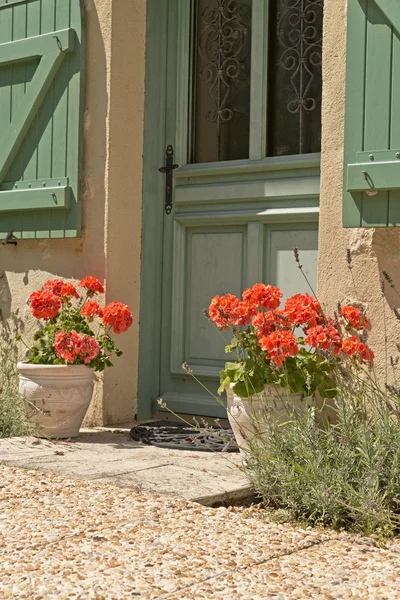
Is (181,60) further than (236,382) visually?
Yes

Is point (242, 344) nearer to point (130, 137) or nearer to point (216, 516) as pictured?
point (216, 516)

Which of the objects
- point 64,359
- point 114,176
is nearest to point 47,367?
point 64,359

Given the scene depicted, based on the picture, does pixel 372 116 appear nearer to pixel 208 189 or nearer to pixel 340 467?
pixel 208 189

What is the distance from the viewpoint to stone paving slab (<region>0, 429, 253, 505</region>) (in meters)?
3.34

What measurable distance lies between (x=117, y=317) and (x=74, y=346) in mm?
266

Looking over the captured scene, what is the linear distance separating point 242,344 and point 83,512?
3.13 ft

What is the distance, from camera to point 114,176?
4.95 metres

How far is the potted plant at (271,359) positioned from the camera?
3.56 metres

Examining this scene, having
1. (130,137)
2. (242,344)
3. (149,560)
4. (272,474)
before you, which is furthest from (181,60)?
(149,560)

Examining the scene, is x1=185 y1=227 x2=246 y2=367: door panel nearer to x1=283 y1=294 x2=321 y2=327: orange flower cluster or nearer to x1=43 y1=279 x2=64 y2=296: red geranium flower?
x1=43 y1=279 x2=64 y2=296: red geranium flower

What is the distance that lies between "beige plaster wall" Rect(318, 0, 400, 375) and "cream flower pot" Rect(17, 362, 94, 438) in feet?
4.38

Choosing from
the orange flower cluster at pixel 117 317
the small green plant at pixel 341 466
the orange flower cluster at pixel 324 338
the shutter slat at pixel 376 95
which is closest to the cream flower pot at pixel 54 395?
the orange flower cluster at pixel 117 317

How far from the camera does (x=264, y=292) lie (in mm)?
3672

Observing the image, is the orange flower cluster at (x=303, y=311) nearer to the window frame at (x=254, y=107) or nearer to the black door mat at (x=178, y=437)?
the black door mat at (x=178, y=437)
